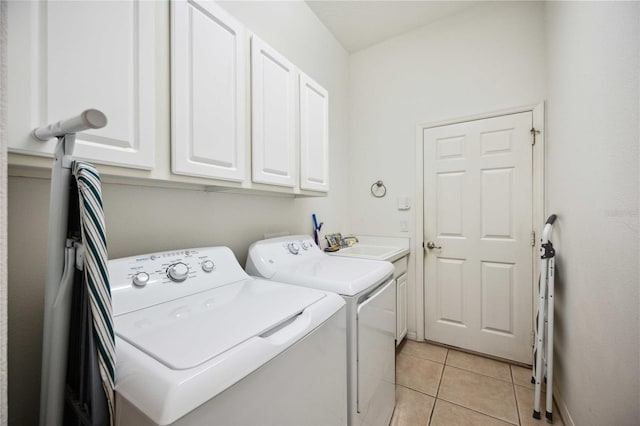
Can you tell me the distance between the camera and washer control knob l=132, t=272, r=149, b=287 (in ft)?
2.95

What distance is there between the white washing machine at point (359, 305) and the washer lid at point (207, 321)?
19 cm

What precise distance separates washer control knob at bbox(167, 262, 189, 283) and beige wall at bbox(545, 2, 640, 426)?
163 centimetres

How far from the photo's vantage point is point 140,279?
909 mm

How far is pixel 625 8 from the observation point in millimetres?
976

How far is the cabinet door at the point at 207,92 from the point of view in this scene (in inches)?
38.5

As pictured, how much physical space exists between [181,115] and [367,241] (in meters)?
2.17

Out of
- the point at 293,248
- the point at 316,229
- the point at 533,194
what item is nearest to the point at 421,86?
the point at 533,194

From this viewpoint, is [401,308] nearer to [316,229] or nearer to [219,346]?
[316,229]

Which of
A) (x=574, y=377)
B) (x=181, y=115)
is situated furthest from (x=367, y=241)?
(x=181, y=115)

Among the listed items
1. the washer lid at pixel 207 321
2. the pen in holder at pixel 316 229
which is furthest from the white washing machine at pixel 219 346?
Answer: the pen in holder at pixel 316 229

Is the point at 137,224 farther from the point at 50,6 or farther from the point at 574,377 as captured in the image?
the point at 574,377

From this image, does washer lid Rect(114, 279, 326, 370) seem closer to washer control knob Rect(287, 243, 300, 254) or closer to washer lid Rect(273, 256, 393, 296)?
washer lid Rect(273, 256, 393, 296)

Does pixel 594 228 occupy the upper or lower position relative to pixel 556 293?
upper

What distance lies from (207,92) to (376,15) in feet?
6.87
